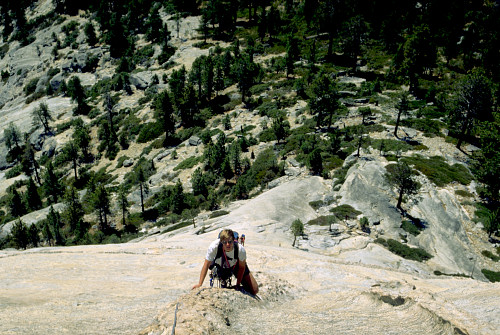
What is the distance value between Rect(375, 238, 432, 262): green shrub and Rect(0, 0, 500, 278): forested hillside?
6.77 metres

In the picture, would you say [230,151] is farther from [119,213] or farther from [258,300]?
[258,300]

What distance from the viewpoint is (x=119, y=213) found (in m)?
57.4

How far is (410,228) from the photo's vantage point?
99.2ft

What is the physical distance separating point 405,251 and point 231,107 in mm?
57612

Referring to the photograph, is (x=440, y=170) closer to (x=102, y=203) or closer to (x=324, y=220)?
(x=324, y=220)

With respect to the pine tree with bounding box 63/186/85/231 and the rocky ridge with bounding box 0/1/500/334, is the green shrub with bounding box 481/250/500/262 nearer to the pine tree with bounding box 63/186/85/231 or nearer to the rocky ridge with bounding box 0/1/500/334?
the rocky ridge with bounding box 0/1/500/334

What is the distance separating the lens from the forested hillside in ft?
153

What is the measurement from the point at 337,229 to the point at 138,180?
37907 mm

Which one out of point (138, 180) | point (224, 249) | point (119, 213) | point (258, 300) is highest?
point (224, 249)

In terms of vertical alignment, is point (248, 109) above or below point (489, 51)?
below

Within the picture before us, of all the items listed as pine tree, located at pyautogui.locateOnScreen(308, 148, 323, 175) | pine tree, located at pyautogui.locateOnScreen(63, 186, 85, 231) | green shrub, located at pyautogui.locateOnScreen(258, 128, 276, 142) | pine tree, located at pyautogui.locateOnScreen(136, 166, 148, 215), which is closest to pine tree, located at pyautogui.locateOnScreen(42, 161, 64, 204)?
pine tree, located at pyautogui.locateOnScreen(63, 186, 85, 231)

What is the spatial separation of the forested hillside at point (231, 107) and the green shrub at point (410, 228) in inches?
110

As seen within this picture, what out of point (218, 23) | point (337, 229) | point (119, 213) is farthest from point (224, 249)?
point (218, 23)

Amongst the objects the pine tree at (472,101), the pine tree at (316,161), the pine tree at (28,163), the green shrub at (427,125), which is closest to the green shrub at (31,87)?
the pine tree at (28,163)
